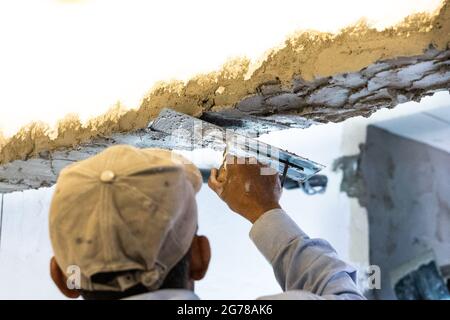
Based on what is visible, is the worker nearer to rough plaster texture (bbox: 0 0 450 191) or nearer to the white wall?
rough plaster texture (bbox: 0 0 450 191)

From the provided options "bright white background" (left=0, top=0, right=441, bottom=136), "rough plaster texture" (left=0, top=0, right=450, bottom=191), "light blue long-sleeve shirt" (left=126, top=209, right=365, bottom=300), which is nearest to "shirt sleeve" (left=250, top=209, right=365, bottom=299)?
"light blue long-sleeve shirt" (left=126, top=209, right=365, bottom=300)

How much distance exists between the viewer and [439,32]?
0.95m

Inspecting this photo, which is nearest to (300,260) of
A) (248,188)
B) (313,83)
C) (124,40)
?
(248,188)

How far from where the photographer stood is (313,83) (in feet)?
3.64

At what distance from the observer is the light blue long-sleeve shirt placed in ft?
3.59

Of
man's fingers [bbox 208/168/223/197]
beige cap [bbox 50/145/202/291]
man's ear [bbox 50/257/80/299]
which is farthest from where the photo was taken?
man's fingers [bbox 208/168/223/197]

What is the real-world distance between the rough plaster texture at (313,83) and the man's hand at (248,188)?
111 millimetres

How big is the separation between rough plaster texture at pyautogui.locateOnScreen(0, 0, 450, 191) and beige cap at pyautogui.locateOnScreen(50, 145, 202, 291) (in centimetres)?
33

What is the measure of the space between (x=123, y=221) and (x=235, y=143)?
47 centimetres

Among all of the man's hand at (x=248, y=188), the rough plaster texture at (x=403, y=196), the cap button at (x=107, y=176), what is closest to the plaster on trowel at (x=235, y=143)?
the man's hand at (x=248, y=188)

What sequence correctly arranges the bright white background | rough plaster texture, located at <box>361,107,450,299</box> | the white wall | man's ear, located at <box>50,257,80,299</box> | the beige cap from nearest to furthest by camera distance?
the beige cap → man's ear, located at <box>50,257,80,299</box> → the bright white background → the white wall → rough plaster texture, located at <box>361,107,450,299</box>

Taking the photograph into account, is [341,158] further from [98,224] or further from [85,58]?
[98,224]

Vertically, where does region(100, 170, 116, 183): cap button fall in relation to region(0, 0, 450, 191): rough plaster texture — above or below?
below
